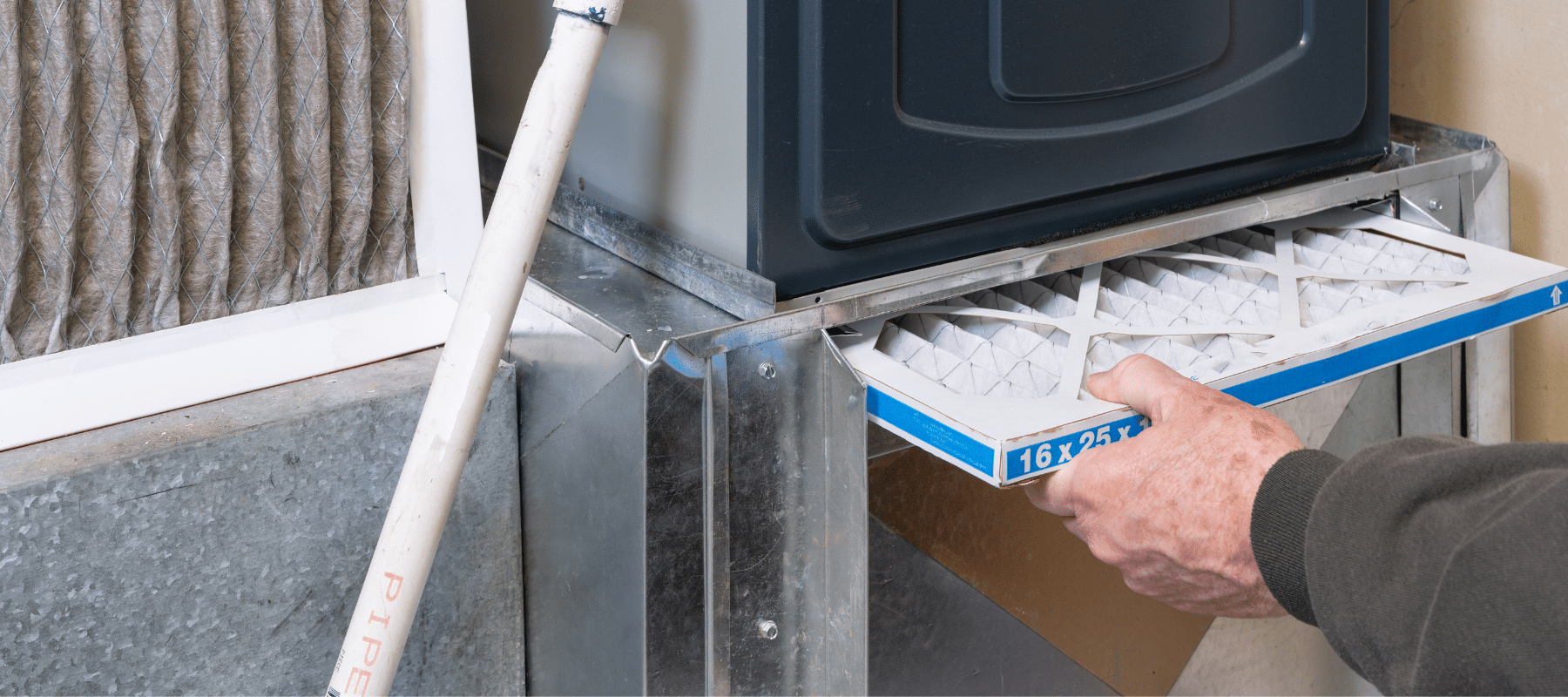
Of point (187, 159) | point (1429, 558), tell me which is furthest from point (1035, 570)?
point (187, 159)

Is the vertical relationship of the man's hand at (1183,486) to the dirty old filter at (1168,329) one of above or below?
below

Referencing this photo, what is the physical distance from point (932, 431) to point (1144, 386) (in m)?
0.15

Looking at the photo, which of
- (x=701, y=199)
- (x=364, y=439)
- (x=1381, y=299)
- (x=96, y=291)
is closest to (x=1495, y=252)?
(x=1381, y=299)

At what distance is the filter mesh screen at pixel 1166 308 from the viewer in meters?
0.91

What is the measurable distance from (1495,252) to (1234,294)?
242 mm

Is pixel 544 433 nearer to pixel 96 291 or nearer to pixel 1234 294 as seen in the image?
pixel 96 291

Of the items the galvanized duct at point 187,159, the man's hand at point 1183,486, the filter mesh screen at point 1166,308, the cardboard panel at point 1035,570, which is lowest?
the cardboard panel at point 1035,570

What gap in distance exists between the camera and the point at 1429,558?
0.65 m

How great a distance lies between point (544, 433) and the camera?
1.02 metres

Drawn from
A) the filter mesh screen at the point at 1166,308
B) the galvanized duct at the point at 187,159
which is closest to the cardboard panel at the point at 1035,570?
the filter mesh screen at the point at 1166,308

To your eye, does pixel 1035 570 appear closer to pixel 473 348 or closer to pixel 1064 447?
pixel 1064 447

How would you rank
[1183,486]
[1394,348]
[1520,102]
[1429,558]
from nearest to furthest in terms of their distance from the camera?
[1429,558] → [1183,486] → [1394,348] → [1520,102]

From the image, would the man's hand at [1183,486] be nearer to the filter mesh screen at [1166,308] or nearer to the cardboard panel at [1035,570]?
the filter mesh screen at [1166,308]

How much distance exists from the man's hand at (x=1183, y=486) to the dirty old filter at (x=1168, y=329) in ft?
0.08
